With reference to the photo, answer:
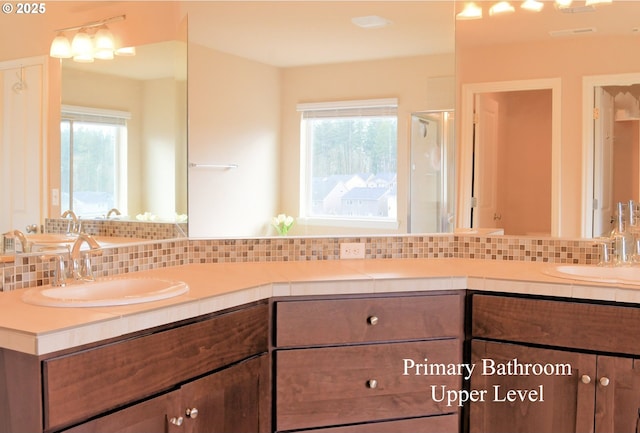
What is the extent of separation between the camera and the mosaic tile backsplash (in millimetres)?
2262

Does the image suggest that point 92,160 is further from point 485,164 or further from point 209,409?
point 485,164

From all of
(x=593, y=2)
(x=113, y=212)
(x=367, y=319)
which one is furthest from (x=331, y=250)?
(x=593, y=2)

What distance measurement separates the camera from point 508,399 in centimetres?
216

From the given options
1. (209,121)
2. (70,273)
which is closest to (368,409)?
(70,273)

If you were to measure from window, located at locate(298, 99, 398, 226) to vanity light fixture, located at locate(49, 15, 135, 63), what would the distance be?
0.80m

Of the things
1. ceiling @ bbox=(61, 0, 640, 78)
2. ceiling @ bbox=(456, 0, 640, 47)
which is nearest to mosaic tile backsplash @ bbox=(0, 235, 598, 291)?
ceiling @ bbox=(61, 0, 640, 78)

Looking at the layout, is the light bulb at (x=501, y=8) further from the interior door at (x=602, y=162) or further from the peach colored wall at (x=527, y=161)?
the interior door at (x=602, y=162)

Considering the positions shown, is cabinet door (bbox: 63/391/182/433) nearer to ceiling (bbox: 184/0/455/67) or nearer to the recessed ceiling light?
ceiling (bbox: 184/0/455/67)

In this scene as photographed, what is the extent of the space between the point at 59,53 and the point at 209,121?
63 centimetres

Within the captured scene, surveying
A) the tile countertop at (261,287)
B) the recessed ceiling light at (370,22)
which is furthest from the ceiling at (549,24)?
the tile countertop at (261,287)

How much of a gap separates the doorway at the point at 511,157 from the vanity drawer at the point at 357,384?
74 centimetres

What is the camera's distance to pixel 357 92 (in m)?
2.58

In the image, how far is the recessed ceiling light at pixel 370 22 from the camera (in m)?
2.59

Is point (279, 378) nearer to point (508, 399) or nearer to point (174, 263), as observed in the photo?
point (174, 263)
